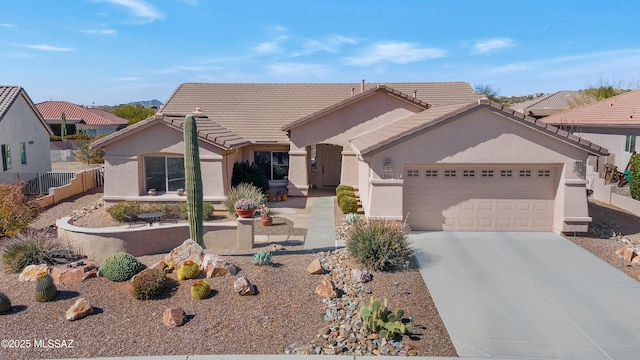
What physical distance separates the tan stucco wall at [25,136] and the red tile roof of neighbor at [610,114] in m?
32.1

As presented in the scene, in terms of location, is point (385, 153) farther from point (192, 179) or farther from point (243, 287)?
point (243, 287)

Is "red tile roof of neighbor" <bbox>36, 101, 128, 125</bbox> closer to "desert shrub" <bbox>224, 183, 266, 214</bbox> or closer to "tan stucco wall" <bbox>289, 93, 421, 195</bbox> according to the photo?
"tan stucco wall" <bbox>289, 93, 421, 195</bbox>

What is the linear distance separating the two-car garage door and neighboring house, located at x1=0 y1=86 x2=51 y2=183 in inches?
834

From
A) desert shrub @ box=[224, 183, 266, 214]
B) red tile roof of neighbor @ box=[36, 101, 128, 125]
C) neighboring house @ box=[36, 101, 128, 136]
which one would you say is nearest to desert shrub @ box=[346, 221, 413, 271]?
desert shrub @ box=[224, 183, 266, 214]

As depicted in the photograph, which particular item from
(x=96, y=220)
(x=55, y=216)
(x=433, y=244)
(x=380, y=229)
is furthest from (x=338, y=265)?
(x=55, y=216)

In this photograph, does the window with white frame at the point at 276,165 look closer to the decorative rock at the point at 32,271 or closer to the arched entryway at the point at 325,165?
the arched entryway at the point at 325,165

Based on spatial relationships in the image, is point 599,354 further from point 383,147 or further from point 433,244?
point 383,147

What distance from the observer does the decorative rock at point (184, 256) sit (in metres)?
11.9

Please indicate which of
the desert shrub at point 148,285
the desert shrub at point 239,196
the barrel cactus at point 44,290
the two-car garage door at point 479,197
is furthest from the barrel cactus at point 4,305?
the two-car garage door at point 479,197

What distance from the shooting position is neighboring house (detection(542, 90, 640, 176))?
24.5 metres

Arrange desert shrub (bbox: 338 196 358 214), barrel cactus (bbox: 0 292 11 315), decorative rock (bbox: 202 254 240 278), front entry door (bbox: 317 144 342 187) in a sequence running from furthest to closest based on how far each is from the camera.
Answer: front entry door (bbox: 317 144 342 187)
desert shrub (bbox: 338 196 358 214)
decorative rock (bbox: 202 254 240 278)
barrel cactus (bbox: 0 292 11 315)

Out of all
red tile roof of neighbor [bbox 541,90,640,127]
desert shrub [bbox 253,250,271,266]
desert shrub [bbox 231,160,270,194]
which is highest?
red tile roof of neighbor [bbox 541,90,640,127]

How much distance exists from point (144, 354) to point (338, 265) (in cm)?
551

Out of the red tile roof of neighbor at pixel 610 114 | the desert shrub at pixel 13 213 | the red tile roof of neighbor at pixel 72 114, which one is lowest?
the desert shrub at pixel 13 213
